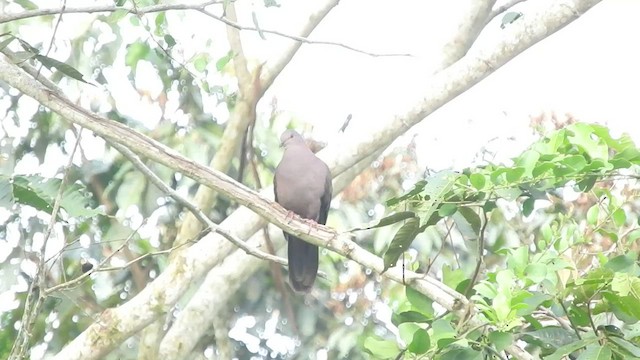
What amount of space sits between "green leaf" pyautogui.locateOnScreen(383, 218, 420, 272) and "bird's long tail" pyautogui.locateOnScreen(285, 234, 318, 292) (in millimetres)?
1908

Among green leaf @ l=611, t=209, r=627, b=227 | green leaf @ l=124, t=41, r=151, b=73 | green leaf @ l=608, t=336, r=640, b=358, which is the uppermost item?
green leaf @ l=608, t=336, r=640, b=358

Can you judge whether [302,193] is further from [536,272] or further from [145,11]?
[536,272]

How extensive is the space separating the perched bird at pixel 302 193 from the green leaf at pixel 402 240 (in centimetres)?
171

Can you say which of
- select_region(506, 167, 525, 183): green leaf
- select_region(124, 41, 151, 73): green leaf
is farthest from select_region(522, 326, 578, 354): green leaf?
select_region(124, 41, 151, 73): green leaf

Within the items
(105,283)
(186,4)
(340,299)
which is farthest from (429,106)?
(105,283)

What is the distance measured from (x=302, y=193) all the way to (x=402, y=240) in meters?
2.11

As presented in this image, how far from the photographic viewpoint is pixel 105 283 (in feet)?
15.9

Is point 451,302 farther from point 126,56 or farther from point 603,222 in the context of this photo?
point 126,56

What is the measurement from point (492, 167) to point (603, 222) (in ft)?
1.55

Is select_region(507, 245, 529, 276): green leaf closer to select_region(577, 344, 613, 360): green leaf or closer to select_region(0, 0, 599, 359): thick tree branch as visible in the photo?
select_region(577, 344, 613, 360): green leaf

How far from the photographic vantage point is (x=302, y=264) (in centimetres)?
445

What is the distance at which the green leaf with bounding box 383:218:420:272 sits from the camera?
2.42 metres

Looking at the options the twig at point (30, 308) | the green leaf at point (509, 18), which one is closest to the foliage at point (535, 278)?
the twig at point (30, 308)

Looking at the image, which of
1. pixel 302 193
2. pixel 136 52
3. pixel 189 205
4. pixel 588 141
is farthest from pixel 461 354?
pixel 136 52
